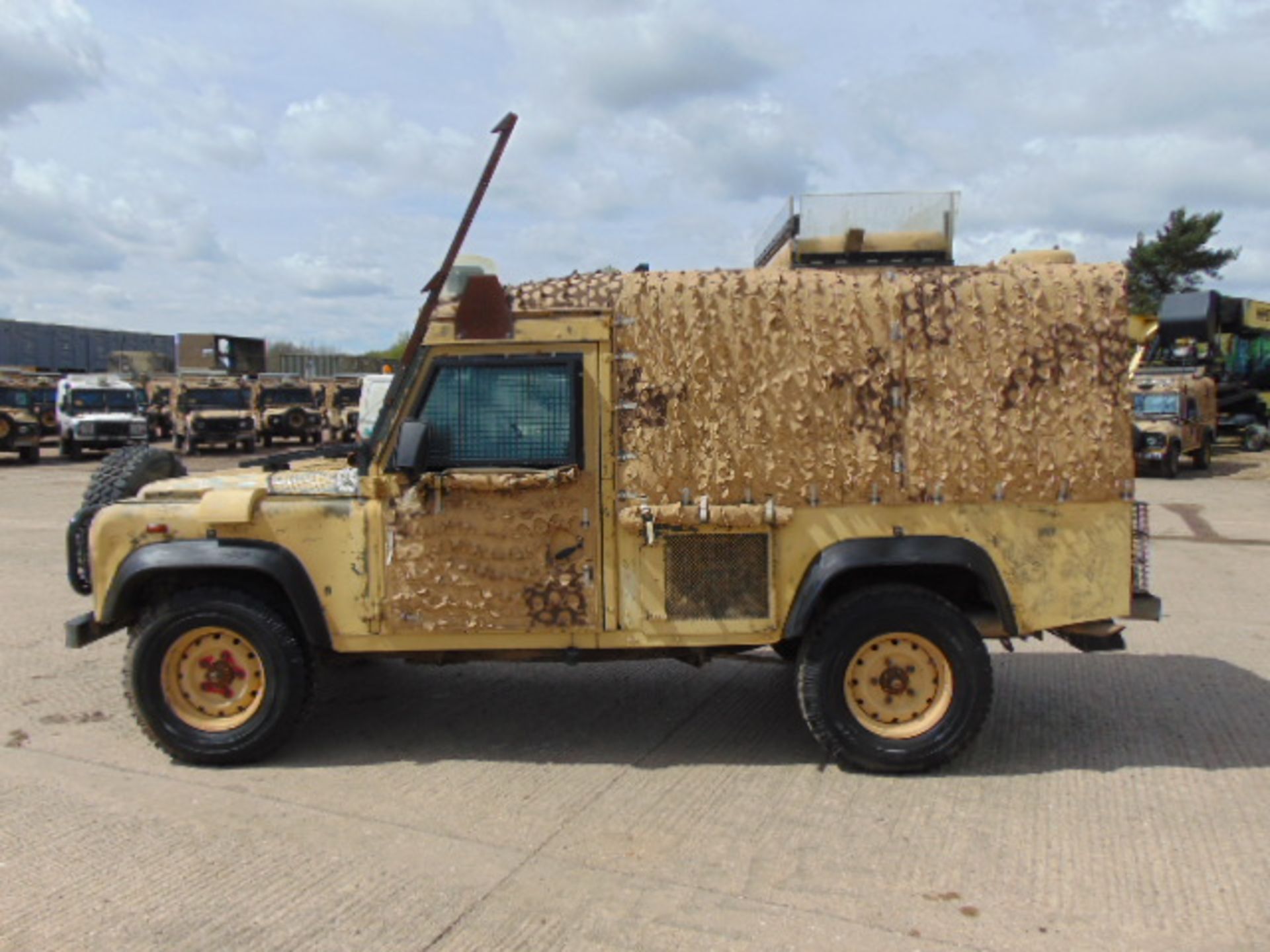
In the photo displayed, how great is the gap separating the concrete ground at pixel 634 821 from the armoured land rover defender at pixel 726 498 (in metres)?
0.49

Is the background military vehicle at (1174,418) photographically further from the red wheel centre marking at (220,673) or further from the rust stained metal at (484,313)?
the red wheel centre marking at (220,673)

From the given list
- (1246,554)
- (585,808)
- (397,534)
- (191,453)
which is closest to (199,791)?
(397,534)

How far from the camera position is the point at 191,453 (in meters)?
28.3

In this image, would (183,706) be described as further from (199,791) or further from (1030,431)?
(1030,431)

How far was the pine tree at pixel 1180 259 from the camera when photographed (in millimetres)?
44594

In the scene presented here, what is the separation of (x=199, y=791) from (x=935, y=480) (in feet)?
11.8

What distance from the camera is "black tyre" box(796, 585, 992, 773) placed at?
4.66 metres

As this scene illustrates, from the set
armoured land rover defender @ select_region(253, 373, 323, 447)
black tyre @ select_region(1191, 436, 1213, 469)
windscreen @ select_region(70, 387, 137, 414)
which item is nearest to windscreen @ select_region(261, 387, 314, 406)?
armoured land rover defender @ select_region(253, 373, 323, 447)

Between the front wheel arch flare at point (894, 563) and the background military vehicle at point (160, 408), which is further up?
the background military vehicle at point (160, 408)

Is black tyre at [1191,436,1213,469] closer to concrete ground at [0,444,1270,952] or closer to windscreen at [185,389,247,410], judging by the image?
concrete ground at [0,444,1270,952]

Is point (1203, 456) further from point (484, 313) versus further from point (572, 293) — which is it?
point (484, 313)

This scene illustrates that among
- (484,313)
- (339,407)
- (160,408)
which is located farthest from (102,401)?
(484,313)

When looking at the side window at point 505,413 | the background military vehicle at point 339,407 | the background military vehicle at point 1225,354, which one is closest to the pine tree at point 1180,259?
the background military vehicle at point 1225,354

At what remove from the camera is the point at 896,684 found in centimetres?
475
